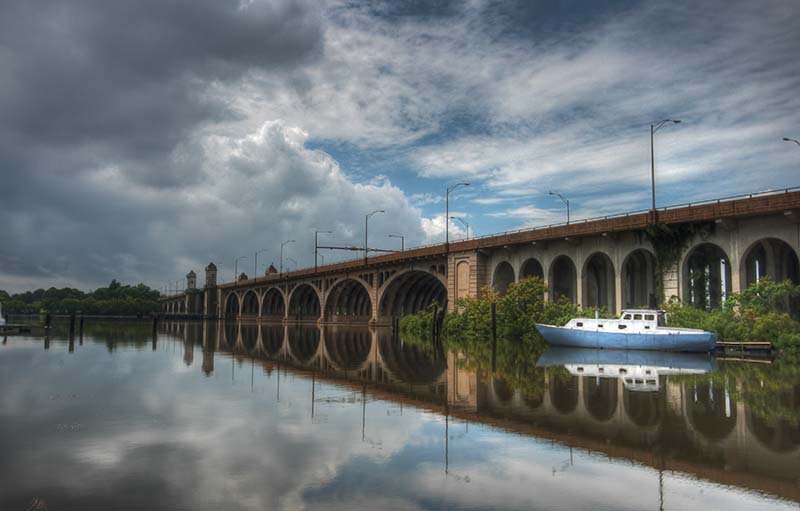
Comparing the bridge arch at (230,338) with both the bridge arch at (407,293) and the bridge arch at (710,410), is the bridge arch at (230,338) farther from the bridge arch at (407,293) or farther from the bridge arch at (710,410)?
the bridge arch at (710,410)

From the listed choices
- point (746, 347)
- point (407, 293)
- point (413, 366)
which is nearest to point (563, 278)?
point (746, 347)

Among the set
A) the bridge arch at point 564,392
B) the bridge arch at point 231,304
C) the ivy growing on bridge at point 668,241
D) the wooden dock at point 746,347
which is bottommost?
the bridge arch at point 564,392

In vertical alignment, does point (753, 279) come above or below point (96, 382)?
above

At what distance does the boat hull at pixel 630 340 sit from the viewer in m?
31.1

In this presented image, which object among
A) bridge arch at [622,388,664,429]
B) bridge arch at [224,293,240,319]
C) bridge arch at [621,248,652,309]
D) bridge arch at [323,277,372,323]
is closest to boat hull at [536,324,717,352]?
bridge arch at [621,248,652,309]

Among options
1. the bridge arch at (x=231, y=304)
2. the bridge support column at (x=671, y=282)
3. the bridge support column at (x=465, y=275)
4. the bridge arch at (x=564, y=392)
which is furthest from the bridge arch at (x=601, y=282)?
the bridge arch at (x=231, y=304)

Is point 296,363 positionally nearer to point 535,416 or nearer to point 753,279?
point 535,416

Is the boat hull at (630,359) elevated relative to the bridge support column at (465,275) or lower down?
lower down

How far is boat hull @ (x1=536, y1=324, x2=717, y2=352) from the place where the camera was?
102 feet

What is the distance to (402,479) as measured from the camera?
8.31 meters

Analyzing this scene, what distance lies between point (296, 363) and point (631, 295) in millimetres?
32596

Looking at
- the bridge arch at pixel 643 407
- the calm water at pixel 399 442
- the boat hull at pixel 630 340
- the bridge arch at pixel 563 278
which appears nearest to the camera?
the calm water at pixel 399 442

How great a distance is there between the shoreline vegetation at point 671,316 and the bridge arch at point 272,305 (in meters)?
83.6

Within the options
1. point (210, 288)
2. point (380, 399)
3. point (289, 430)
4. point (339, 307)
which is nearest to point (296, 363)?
point (380, 399)
